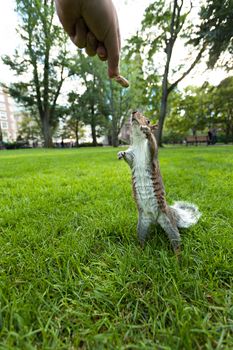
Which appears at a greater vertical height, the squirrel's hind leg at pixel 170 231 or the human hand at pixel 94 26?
the human hand at pixel 94 26

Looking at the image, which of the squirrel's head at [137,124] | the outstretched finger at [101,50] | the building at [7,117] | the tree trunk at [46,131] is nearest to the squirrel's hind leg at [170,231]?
the squirrel's head at [137,124]

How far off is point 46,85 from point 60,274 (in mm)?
21239

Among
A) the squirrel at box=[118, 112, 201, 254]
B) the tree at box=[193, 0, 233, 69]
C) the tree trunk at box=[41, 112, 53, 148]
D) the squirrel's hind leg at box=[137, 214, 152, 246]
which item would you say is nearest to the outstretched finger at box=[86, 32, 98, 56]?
the squirrel at box=[118, 112, 201, 254]

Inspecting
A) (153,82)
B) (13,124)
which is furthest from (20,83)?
(13,124)

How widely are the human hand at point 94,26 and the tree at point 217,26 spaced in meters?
8.80

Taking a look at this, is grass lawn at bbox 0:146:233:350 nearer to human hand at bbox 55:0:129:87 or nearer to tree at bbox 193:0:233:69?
human hand at bbox 55:0:129:87

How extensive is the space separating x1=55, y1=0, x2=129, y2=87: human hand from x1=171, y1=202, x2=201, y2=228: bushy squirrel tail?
2.86 feet

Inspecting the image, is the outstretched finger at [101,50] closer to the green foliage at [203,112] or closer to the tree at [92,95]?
the green foliage at [203,112]

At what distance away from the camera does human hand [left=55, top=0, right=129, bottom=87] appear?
0.77 metres

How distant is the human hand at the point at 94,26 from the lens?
0.77m

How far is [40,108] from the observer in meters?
20.1

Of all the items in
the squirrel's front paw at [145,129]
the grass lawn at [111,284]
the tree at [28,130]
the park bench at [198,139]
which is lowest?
the grass lawn at [111,284]

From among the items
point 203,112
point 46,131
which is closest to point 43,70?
point 46,131

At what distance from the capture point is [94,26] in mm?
830
